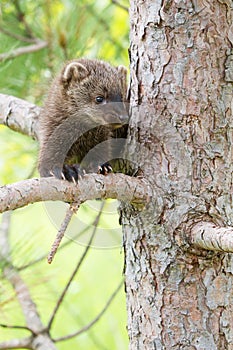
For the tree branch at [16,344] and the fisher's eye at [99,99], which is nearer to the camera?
the tree branch at [16,344]

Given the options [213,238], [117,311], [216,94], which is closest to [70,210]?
[213,238]

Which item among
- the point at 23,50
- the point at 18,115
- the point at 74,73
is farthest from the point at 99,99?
the point at 23,50

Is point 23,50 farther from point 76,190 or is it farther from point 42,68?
point 76,190

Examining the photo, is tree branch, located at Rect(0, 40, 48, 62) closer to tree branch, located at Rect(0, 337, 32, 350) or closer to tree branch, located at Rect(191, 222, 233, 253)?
tree branch, located at Rect(0, 337, 32, 350)

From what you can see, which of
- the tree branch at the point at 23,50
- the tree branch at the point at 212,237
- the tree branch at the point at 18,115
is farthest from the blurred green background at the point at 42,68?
the tree branch at the point at 212,237

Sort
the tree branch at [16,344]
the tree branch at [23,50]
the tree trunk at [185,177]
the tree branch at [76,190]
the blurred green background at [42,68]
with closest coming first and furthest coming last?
the tree branch at [76,190], the tree trunk at [185,177], the tree branch at [16,344], the blurred green background at [42,68], the tree branch at [23,50]

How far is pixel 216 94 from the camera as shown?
4.93ft

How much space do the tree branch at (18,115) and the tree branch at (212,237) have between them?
0.69 m

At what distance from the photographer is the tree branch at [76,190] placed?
124cm

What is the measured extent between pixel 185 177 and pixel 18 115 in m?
0.65

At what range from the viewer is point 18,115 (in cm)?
195

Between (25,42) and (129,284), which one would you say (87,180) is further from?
(25,42)

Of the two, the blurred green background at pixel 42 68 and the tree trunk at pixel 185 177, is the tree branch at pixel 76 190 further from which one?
the blurred green background at pixel 42 68

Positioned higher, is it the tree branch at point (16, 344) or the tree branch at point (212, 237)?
the tree branch at point (212, 237)
